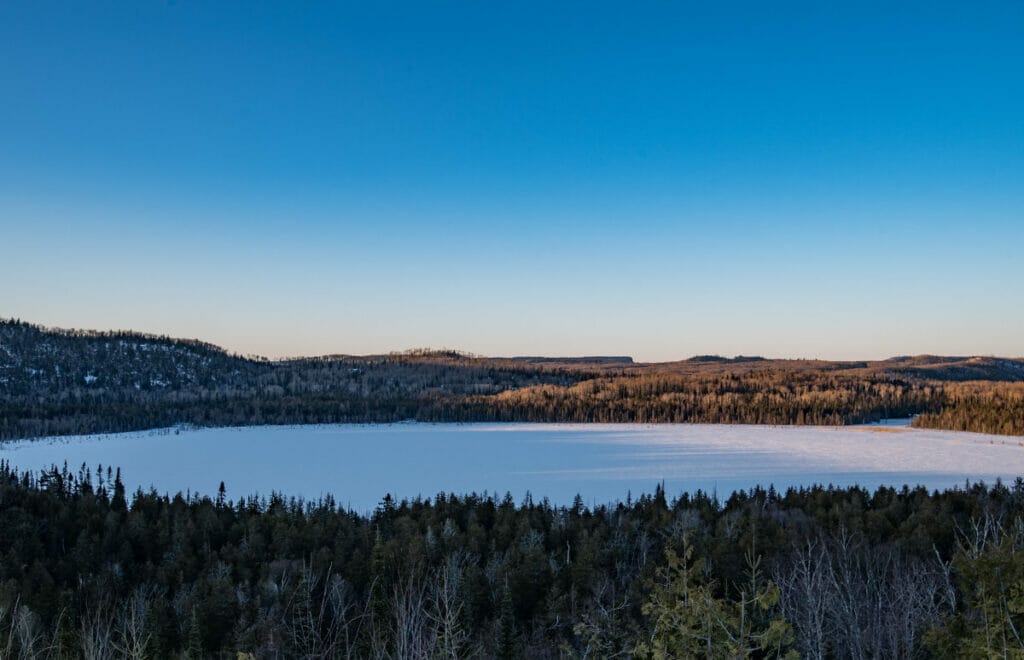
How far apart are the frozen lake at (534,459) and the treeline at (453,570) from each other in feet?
37.7

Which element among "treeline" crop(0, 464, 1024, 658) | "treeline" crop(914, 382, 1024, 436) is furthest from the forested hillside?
"treeline" crop(0, 464, 1024, 658)

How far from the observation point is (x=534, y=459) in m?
67.1

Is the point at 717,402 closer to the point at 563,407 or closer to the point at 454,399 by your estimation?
the point at 563,407

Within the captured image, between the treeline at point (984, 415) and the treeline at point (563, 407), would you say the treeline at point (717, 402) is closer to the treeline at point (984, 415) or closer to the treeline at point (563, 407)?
the treeline at point (563, 407)

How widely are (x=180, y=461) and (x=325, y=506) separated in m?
37.3

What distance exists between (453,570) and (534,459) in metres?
42.4

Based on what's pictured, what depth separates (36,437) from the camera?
10244 centimetres

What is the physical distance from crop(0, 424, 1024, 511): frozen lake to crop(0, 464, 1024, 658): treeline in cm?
1149

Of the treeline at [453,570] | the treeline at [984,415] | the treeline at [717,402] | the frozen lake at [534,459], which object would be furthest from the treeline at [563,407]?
the treeline at [453,570]

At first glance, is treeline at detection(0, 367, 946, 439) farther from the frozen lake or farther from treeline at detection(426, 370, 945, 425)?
the frozen lake

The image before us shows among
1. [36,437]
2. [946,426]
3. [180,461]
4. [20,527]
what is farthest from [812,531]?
[36,437]

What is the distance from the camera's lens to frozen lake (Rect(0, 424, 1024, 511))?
52125mm

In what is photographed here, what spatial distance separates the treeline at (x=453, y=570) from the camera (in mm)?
17094

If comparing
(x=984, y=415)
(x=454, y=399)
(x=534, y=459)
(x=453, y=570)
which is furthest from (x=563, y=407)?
(x=453, y=570)
